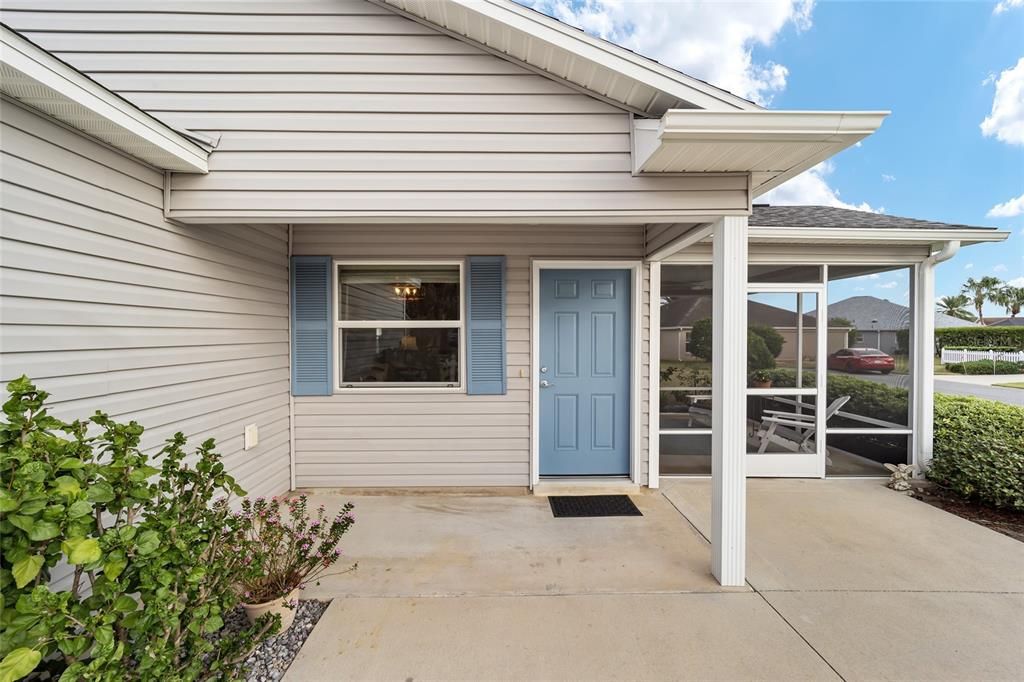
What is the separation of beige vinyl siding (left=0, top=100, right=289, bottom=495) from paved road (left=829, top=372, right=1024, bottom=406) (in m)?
5.11

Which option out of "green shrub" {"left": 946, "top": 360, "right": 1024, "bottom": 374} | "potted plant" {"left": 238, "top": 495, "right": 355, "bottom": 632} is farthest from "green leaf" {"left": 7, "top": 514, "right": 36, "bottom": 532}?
"green shrub" {"left": 946, "top": 360, "right": 1024, "bottom": 374}

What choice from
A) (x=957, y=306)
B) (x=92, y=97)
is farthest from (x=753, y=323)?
(x=957, y=306)

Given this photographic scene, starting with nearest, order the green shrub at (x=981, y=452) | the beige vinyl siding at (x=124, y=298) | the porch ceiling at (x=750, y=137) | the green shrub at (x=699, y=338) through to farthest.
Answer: the beige vinyl siding at (x=124, y=298)
the porch ceiling at (x=750, y=137)
the green shrub at (x=981, y=452)
the green shrub at (x=699, y=338)

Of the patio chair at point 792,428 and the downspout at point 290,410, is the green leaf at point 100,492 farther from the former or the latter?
the patio chair at point 792,428

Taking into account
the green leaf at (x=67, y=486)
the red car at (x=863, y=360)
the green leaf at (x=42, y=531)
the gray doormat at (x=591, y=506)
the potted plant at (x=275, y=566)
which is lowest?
the gray doormat at (x=591, y=506)

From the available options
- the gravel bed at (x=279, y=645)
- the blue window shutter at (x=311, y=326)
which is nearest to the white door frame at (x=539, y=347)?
the blue window shutter at (x=311, y=326)

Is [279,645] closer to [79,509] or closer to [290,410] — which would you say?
[79,509]

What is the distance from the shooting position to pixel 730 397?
2.47 meters

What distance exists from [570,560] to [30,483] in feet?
8.05

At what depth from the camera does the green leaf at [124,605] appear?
135 cm

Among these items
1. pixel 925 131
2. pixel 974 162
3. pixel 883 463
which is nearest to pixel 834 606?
pixel 883 463

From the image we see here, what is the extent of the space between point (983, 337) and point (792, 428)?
73.2 ft

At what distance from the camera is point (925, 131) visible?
2205 cm

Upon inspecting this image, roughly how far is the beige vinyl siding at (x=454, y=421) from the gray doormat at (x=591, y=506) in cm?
42
